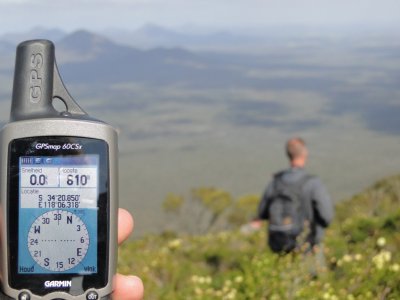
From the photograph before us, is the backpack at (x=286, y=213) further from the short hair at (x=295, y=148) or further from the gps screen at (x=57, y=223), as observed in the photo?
the gps screen at (x=57, y=223)

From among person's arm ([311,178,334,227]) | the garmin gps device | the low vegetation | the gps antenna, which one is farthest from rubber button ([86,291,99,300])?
person's arm ([311,178,334,227])

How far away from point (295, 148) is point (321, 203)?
1.80 ft

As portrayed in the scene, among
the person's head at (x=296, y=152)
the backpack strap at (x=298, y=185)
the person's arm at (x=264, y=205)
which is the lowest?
the person's arm at (x=264, y=205)

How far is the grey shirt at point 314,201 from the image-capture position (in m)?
6.44

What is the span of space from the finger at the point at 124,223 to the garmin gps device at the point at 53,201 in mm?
39

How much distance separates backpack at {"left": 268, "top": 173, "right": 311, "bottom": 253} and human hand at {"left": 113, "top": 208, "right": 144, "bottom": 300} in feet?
12.8

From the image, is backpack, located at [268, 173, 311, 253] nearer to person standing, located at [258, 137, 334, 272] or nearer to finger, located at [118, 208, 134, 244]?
person standing, located at [258, 137, 334, 272]

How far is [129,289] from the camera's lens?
8.42 ft

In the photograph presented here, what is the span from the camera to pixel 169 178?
4345 inches

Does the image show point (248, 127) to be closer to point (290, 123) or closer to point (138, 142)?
point (290, 123)

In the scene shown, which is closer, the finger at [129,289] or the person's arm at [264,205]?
the finger at [129,289]

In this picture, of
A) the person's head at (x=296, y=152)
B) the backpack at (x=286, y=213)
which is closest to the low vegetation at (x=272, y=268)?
the backpack at (x=286, y=213)

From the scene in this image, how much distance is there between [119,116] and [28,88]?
160 m

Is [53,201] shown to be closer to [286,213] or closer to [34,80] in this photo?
[34,80]
